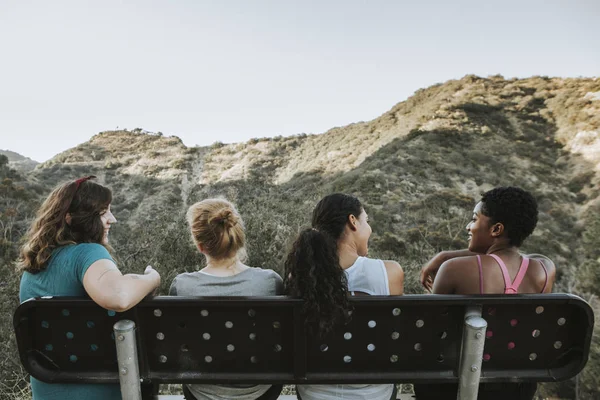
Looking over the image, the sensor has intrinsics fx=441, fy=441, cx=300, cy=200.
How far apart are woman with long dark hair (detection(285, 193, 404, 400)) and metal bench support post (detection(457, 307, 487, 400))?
0.36 meters

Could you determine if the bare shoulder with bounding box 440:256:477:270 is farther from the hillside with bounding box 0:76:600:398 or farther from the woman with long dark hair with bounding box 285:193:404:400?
the hillside with bounding box 0:76:600:398

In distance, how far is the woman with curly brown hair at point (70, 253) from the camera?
1.75 meters

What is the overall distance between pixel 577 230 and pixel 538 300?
2135cm

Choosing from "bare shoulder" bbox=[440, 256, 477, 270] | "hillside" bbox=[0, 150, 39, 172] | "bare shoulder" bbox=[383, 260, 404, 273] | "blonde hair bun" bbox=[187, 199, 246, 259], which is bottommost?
"bare shoulder" bbox=[440, 256, 477, 270]

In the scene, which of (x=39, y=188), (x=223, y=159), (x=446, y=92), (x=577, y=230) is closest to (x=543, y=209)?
(x=577, y=230)

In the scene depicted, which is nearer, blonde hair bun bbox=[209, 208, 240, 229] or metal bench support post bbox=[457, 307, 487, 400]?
metal bench support post bbox=[457, 307, 487, 400]

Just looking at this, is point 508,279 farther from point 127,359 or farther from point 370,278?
point 127,359

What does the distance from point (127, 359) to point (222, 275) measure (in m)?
0.51

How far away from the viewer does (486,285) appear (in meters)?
2.07

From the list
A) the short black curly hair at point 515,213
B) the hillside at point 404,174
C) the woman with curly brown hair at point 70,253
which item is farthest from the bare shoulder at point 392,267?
the hillside at point 404,174

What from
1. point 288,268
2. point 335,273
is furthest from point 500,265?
point 288,268

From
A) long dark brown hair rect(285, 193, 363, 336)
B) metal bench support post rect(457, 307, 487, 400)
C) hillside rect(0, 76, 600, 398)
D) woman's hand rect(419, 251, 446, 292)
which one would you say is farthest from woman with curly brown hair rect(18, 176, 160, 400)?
hillside rect(0, 76, 600, 398)

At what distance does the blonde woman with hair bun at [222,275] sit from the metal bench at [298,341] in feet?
0.83

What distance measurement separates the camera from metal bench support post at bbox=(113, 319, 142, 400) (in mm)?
1607
